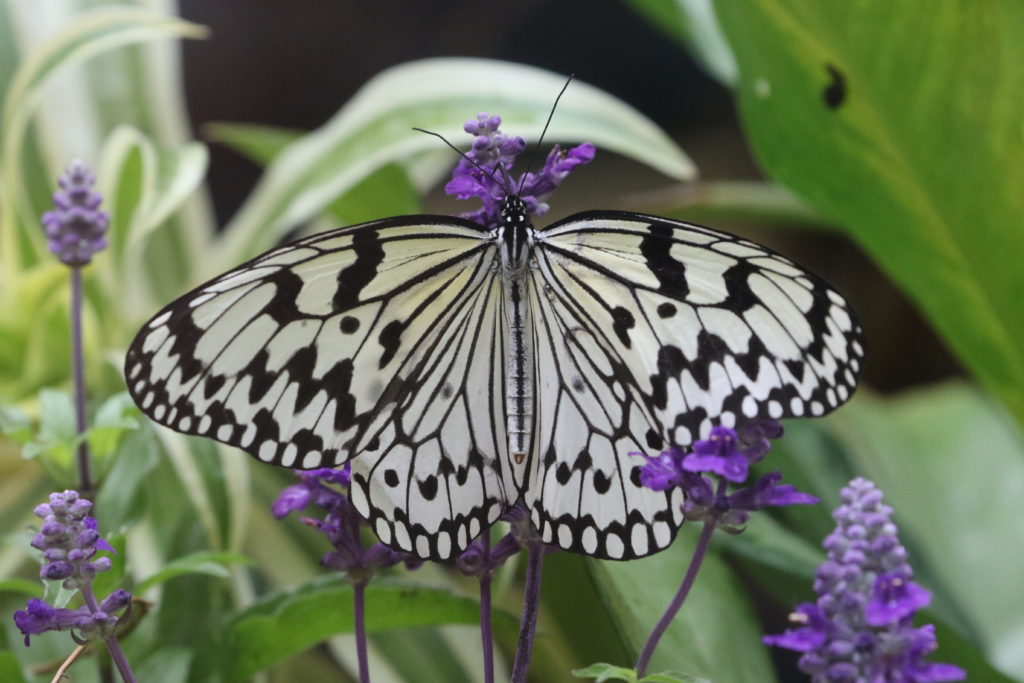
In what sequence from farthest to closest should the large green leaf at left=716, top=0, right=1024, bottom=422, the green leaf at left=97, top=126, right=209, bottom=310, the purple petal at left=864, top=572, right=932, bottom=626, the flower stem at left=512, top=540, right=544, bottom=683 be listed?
1. the green leaf at left=97, top=126, right=209, bottom=310
2. the large green leaf at left=716, top=0, right=1024, bottom=422
3. the flower stem at left=512, top=540, right=544, bottom=683
4. the purple petal at left=864, top=572, right=932, bottom=626

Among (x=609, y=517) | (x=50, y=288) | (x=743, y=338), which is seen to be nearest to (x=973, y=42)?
(x=743, y=338)

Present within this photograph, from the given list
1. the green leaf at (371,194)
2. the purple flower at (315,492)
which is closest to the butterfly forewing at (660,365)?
the purple flower at (315,492)

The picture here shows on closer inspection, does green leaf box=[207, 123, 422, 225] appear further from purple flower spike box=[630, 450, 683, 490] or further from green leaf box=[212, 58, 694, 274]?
purple flower spike box=[630, 450, 683, 490]

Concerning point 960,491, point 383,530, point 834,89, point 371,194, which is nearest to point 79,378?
point 383,530

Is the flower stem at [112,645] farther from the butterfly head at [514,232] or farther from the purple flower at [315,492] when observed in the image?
the butterfly head at [514,232]

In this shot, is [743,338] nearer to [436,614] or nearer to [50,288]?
[436,614]

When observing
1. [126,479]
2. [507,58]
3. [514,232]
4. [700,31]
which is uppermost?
[507,58]

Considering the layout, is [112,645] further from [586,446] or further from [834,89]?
[834,89]

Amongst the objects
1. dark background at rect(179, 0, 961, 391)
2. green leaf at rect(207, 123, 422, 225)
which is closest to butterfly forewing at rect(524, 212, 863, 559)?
green leaf at rect(207, 123, 422, 225)
